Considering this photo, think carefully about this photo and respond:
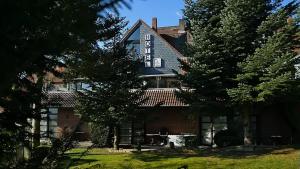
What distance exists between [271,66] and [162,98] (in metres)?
12.4

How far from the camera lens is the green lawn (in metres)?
20.5

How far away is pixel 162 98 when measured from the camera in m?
34.7

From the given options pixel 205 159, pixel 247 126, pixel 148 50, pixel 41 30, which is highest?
pixel 148 50

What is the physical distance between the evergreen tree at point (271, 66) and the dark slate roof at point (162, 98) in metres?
8.56

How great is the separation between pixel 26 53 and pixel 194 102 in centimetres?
2322

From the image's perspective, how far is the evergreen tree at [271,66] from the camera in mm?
23609

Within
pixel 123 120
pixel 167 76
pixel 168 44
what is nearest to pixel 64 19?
pixel 123 120

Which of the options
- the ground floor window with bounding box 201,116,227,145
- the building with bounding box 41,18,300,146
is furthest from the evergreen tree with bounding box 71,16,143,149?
the ground floor window with bounding box 201,116,227,145

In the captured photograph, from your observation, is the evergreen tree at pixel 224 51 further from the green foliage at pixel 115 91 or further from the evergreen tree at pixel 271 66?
the green foliage at pixel 115 91

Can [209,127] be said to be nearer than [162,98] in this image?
Yes

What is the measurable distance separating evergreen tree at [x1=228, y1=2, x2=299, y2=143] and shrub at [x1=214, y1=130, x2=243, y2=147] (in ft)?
10.6

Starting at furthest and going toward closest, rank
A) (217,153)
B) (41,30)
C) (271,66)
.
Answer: (217,153), (271,66), (41,30)

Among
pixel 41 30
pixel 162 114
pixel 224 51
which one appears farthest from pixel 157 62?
pixel 41 30

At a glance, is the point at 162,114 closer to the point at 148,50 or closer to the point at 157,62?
the point at 157,62
